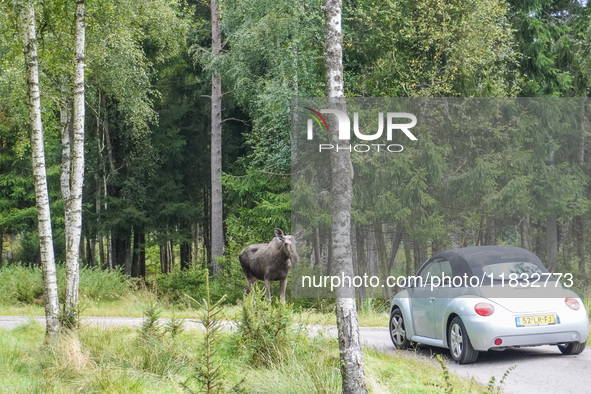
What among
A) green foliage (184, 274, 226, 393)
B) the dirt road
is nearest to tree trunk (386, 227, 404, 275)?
the dirt road

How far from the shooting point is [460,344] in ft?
36.6

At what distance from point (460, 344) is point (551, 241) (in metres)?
19.9

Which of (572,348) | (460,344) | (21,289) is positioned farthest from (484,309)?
(21,289)

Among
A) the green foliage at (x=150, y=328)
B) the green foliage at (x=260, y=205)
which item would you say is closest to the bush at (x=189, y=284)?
the green foliage at (x=260, y=205)

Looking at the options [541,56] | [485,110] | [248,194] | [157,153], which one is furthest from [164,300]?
[541,56]

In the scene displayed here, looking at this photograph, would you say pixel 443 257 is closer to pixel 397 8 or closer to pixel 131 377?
pixel 131 377

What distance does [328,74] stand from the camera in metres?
8.75

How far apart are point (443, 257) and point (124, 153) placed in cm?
2833

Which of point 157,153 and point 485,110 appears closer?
point 485,110

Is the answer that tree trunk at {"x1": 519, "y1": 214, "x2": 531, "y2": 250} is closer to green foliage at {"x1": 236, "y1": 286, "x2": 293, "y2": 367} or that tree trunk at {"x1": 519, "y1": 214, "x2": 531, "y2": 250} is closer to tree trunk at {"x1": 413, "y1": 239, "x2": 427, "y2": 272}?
tree trunk at {"x1": 413, "y1": 239, "x2": 427, "y2": 272}

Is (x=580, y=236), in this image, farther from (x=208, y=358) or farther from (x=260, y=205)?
(x=208, y=358)

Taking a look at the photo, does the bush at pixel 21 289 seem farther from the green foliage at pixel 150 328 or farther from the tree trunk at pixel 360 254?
the green foliage at pixel 150 328

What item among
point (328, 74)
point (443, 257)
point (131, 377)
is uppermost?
point (328, 74)

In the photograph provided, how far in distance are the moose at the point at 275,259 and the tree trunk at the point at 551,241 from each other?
15429 millimetres
